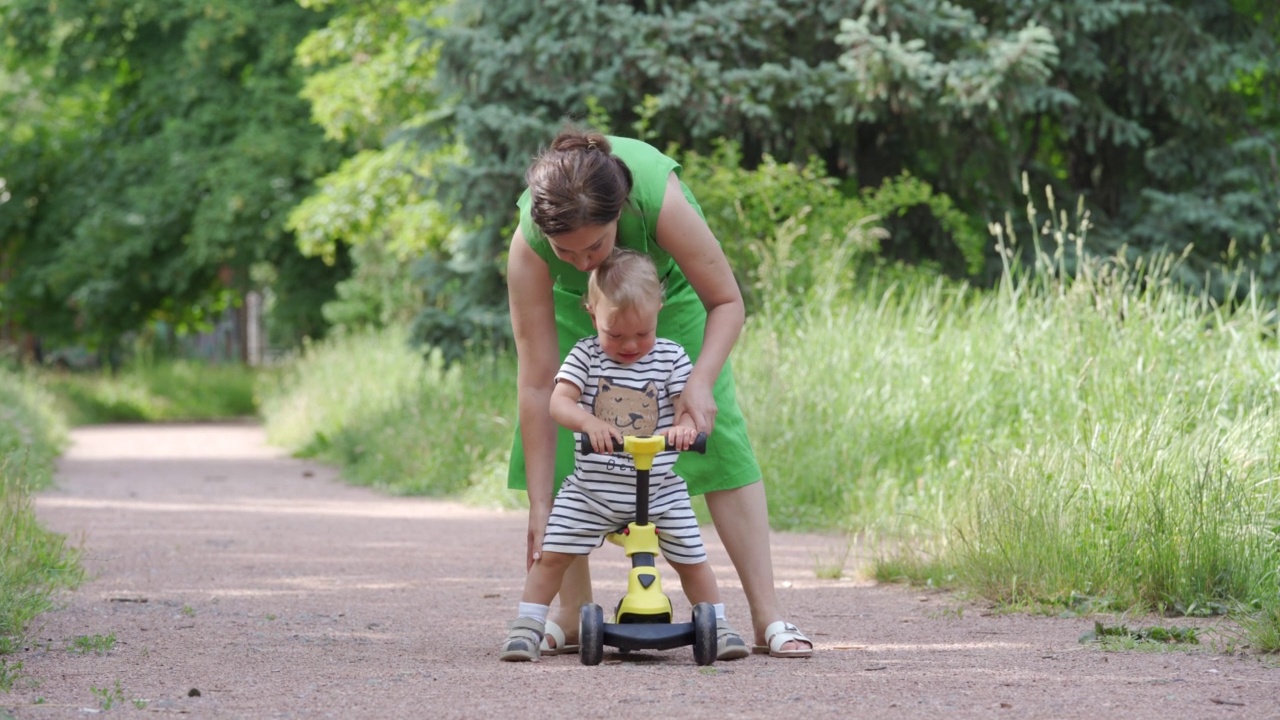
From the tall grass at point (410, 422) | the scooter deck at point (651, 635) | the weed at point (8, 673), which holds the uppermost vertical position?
the scooter deck at point (651, 635)

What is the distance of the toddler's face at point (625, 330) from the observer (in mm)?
3918

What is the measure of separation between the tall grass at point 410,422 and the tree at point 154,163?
18.0 ft

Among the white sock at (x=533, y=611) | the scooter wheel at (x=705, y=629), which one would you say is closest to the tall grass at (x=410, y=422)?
the white sock at (x=533, y=611)

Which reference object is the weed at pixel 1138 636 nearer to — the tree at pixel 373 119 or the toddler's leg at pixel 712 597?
the toddler's leg at pixel 712 597

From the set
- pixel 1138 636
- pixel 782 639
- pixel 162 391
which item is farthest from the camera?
pixel 162 391

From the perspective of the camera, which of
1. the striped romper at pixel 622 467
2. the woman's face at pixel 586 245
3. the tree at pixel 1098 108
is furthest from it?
the tree at pixel 1098 108

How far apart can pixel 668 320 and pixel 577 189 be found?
2.21 feet

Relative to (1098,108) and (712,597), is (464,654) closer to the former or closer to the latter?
(712,597)

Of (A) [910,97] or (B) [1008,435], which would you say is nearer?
(B) [1008,435]

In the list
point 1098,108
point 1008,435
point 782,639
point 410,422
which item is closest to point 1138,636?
point 782,639

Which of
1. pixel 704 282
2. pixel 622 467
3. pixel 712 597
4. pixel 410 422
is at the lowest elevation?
pixel 410 422

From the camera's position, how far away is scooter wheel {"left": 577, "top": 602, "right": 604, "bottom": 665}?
4090 mm

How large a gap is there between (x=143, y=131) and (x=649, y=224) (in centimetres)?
2257

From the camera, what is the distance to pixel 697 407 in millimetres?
3939
